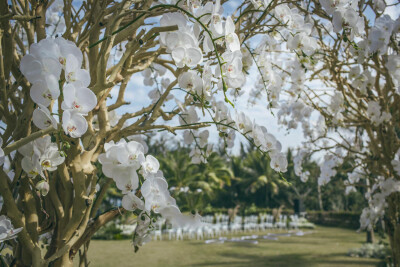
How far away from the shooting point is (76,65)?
23.1 inches

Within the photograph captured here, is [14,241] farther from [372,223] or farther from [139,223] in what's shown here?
[372,223]

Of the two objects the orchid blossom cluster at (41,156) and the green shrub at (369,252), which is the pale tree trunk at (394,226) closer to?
the orchid blossom cluster at (41,156)

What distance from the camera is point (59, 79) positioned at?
583mm

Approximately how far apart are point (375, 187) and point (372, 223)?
12.0 inches

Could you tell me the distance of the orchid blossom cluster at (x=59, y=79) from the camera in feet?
1.85

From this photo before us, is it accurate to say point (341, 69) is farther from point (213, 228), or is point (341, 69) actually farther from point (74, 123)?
point (213, 228)

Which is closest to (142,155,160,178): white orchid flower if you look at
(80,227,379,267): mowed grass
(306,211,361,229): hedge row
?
(80,227,379,267): mowed grass

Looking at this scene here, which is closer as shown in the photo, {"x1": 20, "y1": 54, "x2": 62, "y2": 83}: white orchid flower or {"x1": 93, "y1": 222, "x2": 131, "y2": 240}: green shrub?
{"x1": 20, "y1": 54, "x2": 62, "y2": 83}: white orchid flower

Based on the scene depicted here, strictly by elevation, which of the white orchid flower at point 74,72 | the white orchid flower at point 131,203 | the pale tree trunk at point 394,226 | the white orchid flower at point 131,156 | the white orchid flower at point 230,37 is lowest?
the pale tree trunk at point 394,226

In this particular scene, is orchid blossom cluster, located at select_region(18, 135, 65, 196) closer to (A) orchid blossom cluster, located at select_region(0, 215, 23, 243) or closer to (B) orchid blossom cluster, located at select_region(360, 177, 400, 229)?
(A) orchid blossom cluster, located at select_region(0, 215, 23, 243)

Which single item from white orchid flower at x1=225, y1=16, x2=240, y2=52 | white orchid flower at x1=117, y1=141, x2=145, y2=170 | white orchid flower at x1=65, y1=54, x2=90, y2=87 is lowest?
white orchid flower at x1=117, y1=141, x2=145, y2=170

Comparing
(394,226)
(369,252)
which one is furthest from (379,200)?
(369,252)

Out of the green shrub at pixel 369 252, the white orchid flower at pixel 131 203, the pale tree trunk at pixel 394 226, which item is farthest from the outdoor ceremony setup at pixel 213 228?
the white orchid flower at pixel 131 203

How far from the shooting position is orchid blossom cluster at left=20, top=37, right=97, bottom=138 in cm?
56
